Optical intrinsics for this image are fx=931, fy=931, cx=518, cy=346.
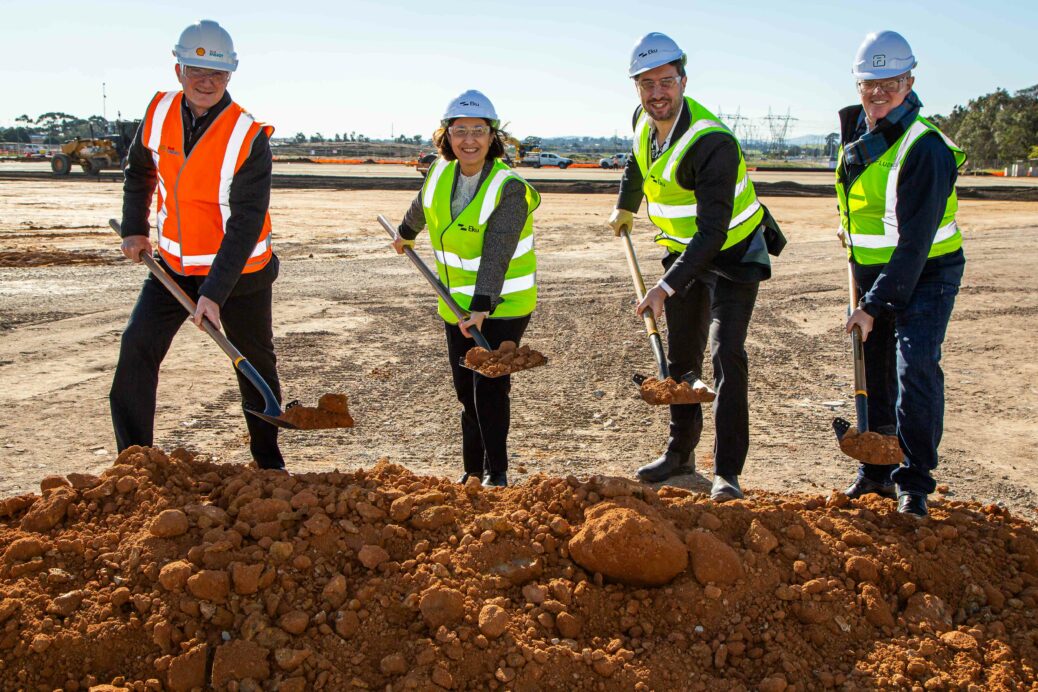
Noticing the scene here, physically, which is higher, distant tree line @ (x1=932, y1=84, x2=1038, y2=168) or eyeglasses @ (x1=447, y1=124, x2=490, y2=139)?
distant tree line @ (x1=932, y1=84, x2=1038, y2=168)

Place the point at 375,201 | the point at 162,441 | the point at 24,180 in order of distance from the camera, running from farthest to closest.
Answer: the point at 24,180 → the point at 375,201 → the point at 162,441

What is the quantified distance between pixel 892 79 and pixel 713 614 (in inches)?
89.2

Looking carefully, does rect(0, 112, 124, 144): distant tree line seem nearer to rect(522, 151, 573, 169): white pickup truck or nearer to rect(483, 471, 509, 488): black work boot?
rect(522, 151, 573, 169): white pickup truck

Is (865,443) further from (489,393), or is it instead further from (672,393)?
(489,393)

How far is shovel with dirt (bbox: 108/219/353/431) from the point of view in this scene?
392cm

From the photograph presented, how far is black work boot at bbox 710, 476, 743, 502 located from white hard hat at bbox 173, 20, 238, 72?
2.77 metres

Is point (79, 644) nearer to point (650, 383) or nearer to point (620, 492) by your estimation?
point (620, 492)

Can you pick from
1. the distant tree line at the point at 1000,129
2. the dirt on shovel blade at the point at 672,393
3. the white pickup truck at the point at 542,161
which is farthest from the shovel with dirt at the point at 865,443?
the distant tree line at the point at 1000,129

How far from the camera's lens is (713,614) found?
9.71 feet

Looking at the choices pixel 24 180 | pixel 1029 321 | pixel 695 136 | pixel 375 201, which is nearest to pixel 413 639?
pixel 695 136

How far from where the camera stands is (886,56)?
3709 millimetres

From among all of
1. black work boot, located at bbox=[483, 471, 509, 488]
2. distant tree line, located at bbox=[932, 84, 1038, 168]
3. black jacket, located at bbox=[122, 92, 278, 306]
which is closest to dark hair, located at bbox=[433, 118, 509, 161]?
black jacket, located at bbox=[122, 92, 278, 306]

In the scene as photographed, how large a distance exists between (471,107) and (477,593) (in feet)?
7.02

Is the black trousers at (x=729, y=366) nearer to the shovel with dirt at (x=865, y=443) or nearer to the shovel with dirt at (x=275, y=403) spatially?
the shovel with dirt at (x=865, y=443)
